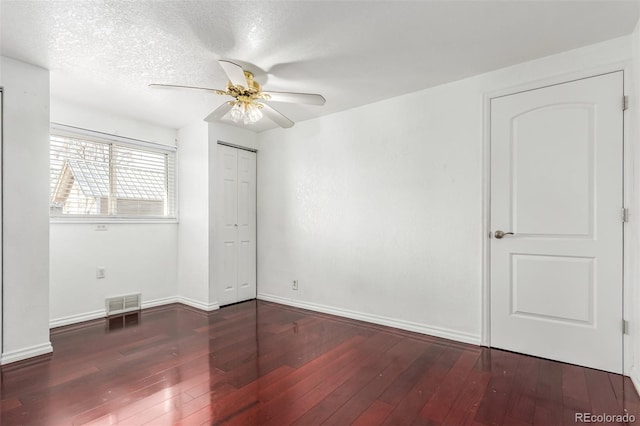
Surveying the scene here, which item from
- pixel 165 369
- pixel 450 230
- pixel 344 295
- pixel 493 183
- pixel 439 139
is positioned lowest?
pixel 165 369

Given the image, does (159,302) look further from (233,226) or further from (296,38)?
(296,38)

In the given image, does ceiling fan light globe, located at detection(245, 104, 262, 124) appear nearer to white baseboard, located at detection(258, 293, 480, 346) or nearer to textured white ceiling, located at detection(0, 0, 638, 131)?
textured white ceiling, located at detection(0, 0, 638, 131)

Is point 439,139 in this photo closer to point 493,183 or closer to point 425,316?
point 493,183

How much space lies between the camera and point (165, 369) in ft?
7.95

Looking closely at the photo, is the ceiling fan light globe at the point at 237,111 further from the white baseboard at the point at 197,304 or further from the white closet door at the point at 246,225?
the white baseboard at the point at 197,304

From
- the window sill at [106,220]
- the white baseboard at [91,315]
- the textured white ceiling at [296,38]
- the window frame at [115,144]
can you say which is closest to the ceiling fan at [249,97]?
the textured white ceiling at [296,38]

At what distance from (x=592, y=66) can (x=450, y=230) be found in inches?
61.5

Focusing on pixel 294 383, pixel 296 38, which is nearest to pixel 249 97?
pixel 296 38

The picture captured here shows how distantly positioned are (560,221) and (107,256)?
4409 millimetres

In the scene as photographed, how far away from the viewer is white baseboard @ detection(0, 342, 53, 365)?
8.08 feet

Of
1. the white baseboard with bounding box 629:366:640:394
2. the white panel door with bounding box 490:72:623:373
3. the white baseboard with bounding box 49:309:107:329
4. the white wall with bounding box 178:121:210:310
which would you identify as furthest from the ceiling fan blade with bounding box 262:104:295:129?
the white baseboard with bounding box 629:366:640:394

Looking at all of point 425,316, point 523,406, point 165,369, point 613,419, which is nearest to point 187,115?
point 165,369

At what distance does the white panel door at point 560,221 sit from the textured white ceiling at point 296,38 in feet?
1.52

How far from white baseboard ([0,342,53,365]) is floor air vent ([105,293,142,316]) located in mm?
1041
